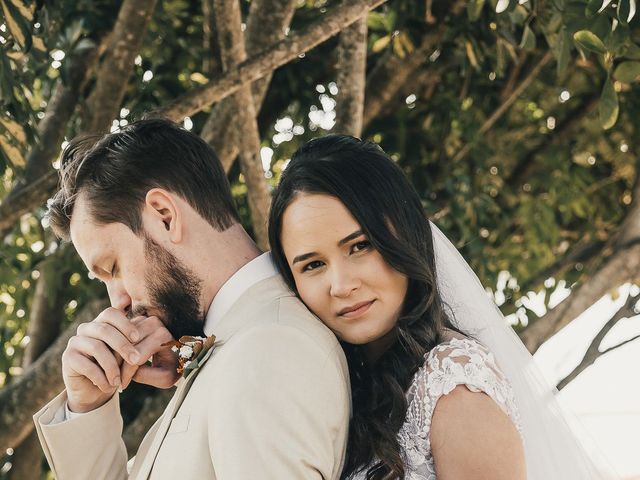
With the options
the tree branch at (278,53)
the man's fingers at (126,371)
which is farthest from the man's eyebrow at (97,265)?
the tree branch at (278,53)

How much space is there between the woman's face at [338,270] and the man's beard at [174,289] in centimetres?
24

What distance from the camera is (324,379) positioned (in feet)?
6.57

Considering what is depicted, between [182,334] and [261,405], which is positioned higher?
[182,334]

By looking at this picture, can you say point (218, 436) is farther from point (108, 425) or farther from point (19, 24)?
point (19, 24)

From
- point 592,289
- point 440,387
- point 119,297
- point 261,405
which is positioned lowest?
point 592,289

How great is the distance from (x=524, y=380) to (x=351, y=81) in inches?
63.0

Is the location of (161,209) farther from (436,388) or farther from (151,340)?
(436,388)

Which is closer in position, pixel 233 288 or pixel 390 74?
pixel 233 288

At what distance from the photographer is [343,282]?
2209 millimetres

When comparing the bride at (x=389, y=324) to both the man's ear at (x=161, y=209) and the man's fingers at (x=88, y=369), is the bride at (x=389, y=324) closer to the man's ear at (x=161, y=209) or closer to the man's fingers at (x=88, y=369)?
the man's ear at (x=161, y=209)

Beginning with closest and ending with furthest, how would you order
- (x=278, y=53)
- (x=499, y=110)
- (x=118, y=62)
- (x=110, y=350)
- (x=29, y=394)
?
(x=110, y=350) < (x=278, y=53) < (x=118, y=62) < (x=29, y=394) < (x=499, y=110)

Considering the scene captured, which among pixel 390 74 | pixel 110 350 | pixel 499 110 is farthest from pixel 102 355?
pixel 499 110

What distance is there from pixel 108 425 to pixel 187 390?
18.8 inches

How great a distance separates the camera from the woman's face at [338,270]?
2.23 m
